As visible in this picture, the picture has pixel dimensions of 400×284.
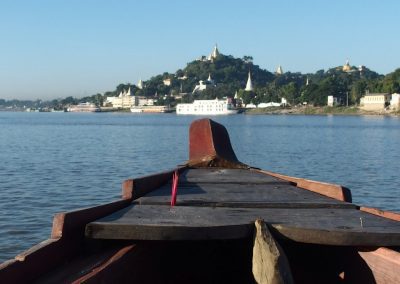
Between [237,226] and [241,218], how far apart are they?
0.87 meters

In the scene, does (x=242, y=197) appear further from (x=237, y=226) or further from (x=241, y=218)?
(x=237, y=226)

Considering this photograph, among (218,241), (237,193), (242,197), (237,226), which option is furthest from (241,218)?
(237,193)

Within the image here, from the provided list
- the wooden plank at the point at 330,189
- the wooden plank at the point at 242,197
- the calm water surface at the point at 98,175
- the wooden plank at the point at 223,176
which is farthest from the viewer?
the calm water surface at the point at 98,175

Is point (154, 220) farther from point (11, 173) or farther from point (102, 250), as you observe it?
point (11, 173)

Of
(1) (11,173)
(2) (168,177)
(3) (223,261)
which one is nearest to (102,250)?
(3) (223,261)

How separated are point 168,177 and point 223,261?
3.54m

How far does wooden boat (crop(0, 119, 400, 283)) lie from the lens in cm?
521

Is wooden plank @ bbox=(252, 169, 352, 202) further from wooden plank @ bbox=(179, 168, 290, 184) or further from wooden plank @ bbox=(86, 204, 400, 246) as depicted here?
wooden plank @ bbox=(86, 204, 400, 246)

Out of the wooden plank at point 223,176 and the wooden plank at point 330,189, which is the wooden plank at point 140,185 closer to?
the wooden plank at point 223,176

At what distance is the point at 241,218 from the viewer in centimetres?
641

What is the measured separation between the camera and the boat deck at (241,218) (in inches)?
216

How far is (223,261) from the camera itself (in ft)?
23.7

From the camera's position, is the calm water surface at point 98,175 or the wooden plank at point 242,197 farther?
the calm water surface at point 98,175

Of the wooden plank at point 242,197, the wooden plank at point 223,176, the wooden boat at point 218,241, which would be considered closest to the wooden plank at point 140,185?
the wooden boat at point 218,241
